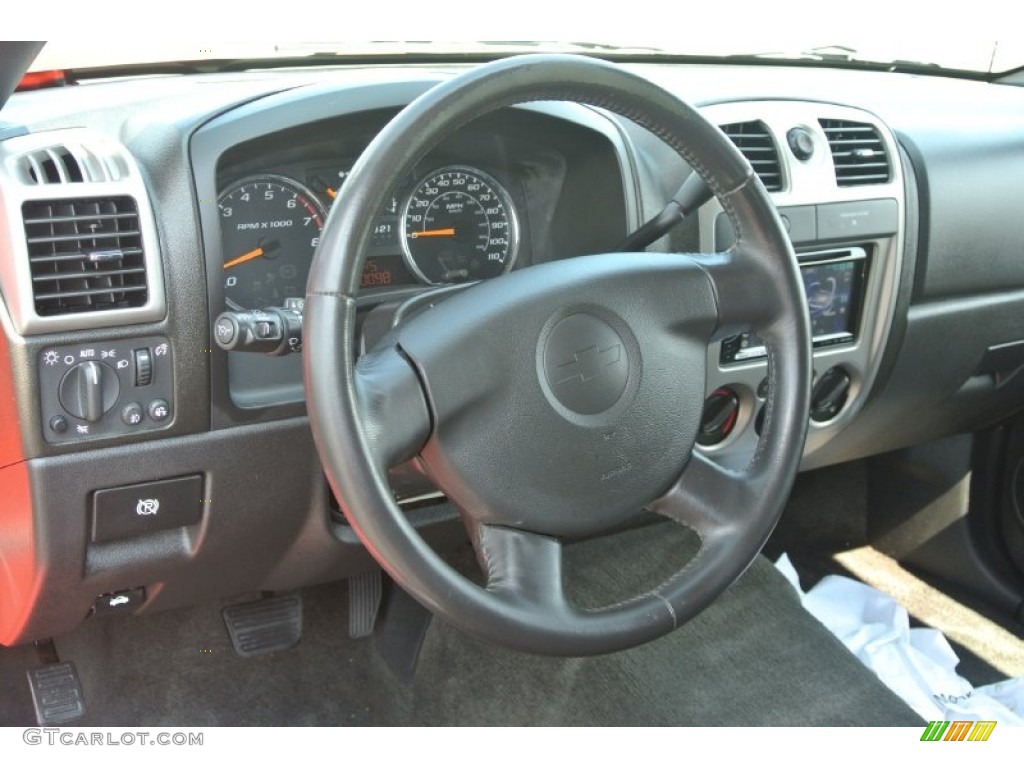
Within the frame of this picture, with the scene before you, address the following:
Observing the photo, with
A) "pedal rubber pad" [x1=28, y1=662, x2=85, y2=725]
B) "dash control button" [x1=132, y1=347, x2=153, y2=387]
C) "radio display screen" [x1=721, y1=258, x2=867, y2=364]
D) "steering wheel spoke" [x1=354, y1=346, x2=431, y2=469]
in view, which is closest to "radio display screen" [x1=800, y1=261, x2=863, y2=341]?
"radio display screen" [x1=721, y1=258, x2=867, y2=364]

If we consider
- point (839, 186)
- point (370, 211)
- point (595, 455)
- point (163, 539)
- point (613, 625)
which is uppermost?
point (370, 211)

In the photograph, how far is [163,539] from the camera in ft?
5.26

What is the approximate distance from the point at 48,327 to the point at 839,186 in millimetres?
1291

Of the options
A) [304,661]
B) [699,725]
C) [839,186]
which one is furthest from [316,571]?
[839,186]

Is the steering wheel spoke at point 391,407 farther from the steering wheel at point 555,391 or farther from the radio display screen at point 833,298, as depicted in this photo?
the radio display screen at point 833,298

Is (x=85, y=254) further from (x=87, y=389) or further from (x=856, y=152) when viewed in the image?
(x=856, y=152)

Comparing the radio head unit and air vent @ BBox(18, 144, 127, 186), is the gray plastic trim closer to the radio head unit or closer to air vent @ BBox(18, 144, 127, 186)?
the radio head unit

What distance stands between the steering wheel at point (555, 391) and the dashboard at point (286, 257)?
0.21 m

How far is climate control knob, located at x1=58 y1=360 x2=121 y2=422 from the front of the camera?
138 centimetres

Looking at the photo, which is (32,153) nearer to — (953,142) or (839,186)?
(839,186)

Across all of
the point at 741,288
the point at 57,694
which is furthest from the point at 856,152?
the point at 57,694

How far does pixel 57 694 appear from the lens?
6.77 ft

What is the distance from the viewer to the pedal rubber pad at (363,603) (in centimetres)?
218

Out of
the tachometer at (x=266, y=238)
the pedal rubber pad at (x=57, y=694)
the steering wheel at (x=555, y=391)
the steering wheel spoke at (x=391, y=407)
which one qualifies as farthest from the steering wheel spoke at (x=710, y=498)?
the pedal rubber pad at (x=57, y=694)
